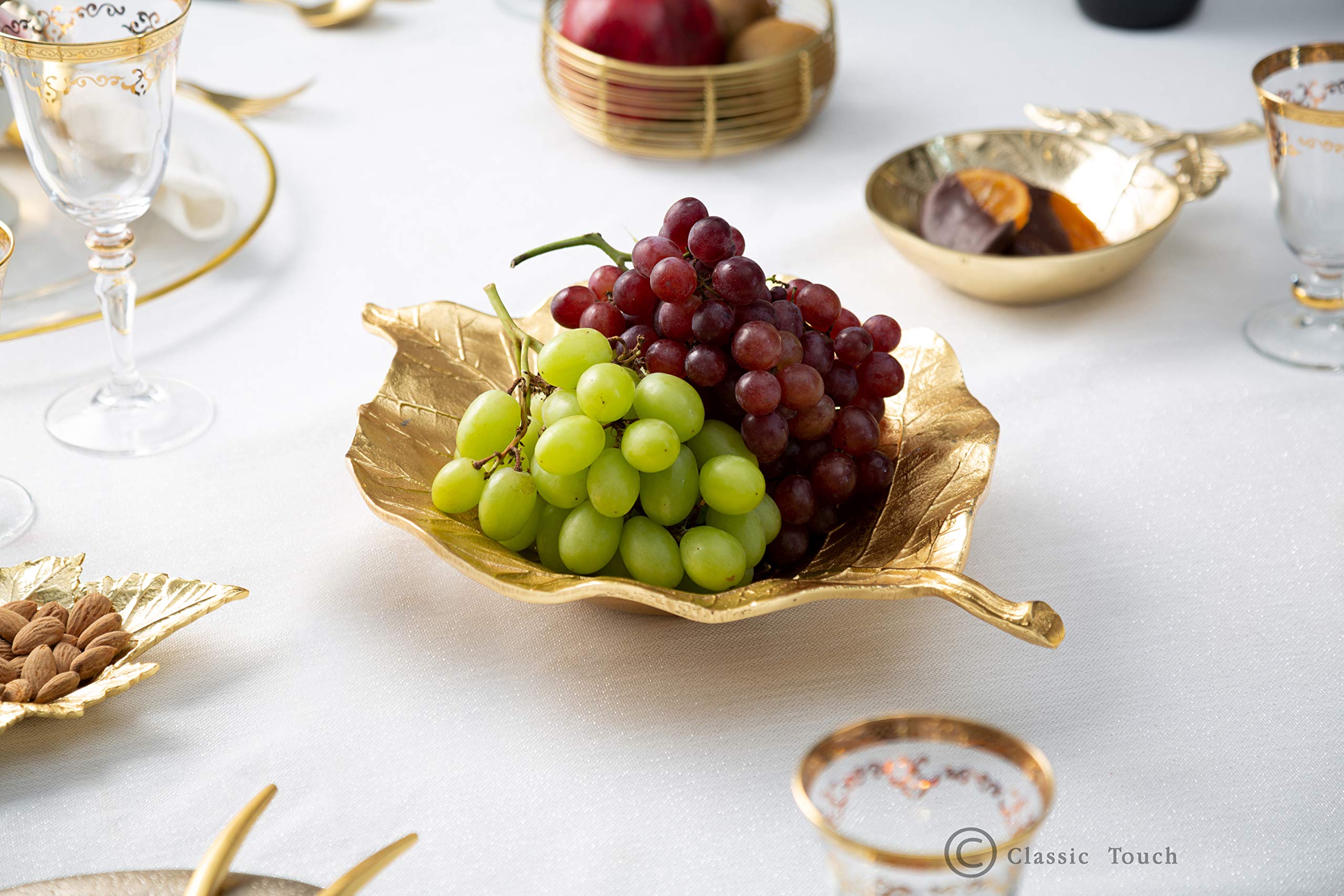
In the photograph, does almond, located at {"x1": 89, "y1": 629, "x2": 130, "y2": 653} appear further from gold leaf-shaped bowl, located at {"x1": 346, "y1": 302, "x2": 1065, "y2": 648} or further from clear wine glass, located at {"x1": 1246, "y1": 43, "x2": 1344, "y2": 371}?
clear wine glass, located at {"x1": 1246, "y1": 43, "x2": 1344, "y2": 371}

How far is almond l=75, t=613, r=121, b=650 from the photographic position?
55cm

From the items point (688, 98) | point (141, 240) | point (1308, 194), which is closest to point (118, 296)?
point (141, 240)

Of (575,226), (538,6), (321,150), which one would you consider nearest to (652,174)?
(575,226)

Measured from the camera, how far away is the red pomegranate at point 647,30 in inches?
41.0

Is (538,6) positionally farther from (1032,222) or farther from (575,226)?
(1032,222)

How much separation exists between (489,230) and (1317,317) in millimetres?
614

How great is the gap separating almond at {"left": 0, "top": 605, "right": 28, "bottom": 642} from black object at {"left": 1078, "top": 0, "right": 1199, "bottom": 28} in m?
1.16

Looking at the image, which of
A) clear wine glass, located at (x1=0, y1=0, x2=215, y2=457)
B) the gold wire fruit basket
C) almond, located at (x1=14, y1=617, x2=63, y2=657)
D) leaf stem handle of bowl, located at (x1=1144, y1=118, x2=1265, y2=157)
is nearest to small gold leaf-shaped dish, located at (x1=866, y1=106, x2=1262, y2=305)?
leaf stem handle of bowl, located at (x1=1144, y1=118, x2=1265, y2=157)

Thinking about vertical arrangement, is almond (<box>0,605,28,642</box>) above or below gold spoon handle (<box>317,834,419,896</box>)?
below

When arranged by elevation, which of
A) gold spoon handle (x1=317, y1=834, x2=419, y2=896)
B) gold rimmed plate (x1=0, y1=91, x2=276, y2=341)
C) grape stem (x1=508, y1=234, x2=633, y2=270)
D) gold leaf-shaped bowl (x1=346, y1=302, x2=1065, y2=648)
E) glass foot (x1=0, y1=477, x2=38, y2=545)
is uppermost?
grape stem (x1=508, y1=234, x2=633, y2=270)

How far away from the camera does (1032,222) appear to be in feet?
2.82

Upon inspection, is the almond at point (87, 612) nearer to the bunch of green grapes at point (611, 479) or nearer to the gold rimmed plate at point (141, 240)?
the bunch of green grapes at point (611, 479)

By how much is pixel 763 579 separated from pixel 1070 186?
509 millimetres

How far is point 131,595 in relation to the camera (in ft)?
1.93
